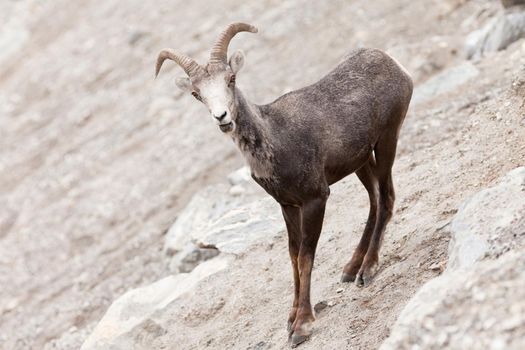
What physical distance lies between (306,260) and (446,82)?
7.59 m

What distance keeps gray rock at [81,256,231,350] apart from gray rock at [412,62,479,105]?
5386 mm

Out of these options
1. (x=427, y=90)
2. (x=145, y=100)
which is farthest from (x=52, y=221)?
(x=427, y=90)

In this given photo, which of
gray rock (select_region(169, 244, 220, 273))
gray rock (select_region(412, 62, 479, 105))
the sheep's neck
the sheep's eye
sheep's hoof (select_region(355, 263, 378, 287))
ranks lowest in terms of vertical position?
gray rock (select_region(412, 62, 479, 105))

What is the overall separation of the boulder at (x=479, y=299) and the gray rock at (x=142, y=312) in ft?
17.1

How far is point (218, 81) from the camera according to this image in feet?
25.0

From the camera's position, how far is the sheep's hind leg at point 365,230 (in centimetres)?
880

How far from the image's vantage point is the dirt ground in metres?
9.04

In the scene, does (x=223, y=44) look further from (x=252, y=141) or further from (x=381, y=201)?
(x=381, y=201)

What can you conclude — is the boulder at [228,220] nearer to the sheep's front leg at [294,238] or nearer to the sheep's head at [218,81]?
the sheep's front leg at [294,238]

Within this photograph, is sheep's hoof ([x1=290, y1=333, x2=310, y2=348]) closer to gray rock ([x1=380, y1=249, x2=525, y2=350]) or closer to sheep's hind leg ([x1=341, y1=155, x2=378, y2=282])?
sheep's hind leg ([x1=341, y1=155, x2=378, y2=282])

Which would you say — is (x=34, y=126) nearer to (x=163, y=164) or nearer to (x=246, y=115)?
(x=163, y=164)

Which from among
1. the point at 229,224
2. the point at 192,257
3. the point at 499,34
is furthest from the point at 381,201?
the point at 499,34

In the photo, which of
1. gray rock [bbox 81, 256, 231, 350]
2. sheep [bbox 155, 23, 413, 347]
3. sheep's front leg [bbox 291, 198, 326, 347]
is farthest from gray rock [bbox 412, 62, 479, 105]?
sheep's front leg [bbox 291, 198, 326, 347]

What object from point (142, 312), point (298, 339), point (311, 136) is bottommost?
point (142, 312)
